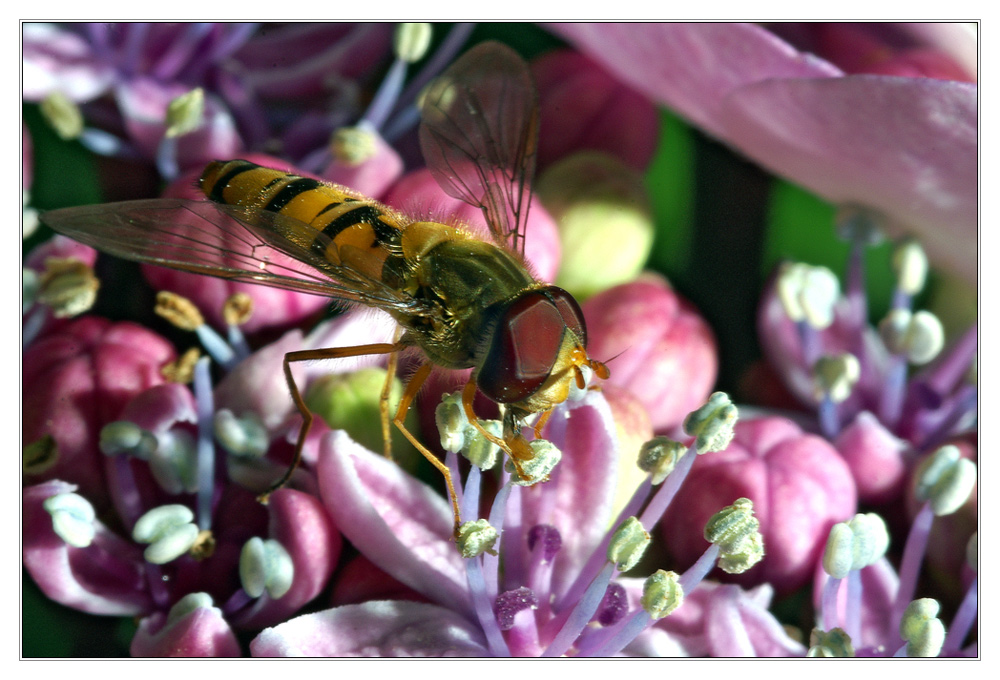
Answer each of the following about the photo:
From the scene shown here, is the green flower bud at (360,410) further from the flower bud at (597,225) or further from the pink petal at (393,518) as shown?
the flower bud at (597,225)

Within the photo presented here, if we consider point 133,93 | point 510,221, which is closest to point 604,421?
point 510,221

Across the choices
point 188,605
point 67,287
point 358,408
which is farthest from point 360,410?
point 67,287

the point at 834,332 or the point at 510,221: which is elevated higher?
the point at 510,221

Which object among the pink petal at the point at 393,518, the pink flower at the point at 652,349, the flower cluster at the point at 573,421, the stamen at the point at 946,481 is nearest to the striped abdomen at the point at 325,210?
the flower cluster at the point at 573,421

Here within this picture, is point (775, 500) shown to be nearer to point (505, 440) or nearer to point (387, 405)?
point (505, 440)

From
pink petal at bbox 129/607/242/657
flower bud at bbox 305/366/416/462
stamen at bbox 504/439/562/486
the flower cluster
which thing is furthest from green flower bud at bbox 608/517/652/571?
pink petal at bbox 129/607/242/657

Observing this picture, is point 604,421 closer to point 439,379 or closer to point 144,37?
point 439,379

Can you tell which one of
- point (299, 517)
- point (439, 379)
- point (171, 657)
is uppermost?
point (439, 379)

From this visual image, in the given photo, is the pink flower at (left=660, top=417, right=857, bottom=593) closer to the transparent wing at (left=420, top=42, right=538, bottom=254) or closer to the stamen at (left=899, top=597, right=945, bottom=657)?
the stamen at (left=899, top=597, right=945, bottom=657)
